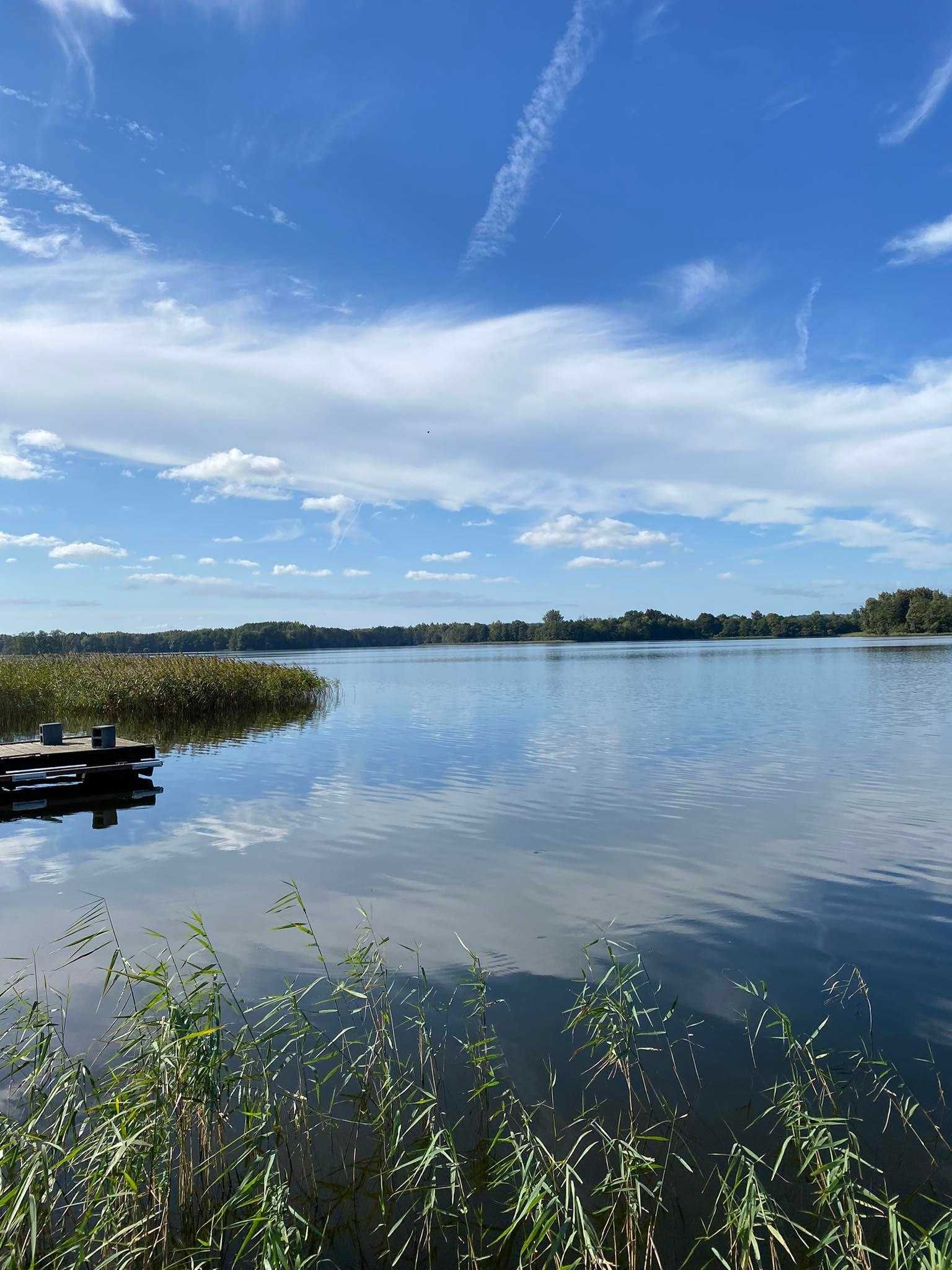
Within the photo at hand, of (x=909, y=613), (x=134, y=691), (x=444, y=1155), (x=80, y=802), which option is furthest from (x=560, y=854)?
(x=909, y=613)

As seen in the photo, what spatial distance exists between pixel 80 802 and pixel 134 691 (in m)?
13.2

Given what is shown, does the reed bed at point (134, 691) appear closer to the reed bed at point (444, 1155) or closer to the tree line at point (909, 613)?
the reed bed at point (444, 1155)

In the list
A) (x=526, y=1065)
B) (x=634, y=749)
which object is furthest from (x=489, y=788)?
(x=526, y=1065)

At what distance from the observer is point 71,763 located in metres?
17.3

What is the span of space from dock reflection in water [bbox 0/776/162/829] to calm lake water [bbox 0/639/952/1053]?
38 cm

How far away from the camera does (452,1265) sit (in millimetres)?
4074

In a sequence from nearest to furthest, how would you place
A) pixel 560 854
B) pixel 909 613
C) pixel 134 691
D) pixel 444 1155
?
pixel 444 1155 → pixel 560 854 → pixel 134 691 → pixel 909 613

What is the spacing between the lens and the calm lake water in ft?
25.3

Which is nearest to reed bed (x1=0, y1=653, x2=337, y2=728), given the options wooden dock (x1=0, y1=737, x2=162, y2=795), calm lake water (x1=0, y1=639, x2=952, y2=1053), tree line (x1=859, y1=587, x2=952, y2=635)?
calm lake water (x1=0, y1=639, x2=952, y2=1053)

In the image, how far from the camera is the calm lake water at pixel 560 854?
770 centimetres

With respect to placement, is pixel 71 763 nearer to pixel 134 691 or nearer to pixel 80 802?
pixel 80 802

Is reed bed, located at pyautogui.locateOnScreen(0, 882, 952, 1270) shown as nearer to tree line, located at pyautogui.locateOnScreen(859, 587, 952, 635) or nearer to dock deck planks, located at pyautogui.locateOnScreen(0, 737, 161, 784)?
dock deck planks, located at pyautogui.locateOnScreen(0, 737, 161, 784)

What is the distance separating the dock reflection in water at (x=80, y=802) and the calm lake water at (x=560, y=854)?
0.38 metres

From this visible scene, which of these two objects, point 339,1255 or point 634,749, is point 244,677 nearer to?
point 634,749
